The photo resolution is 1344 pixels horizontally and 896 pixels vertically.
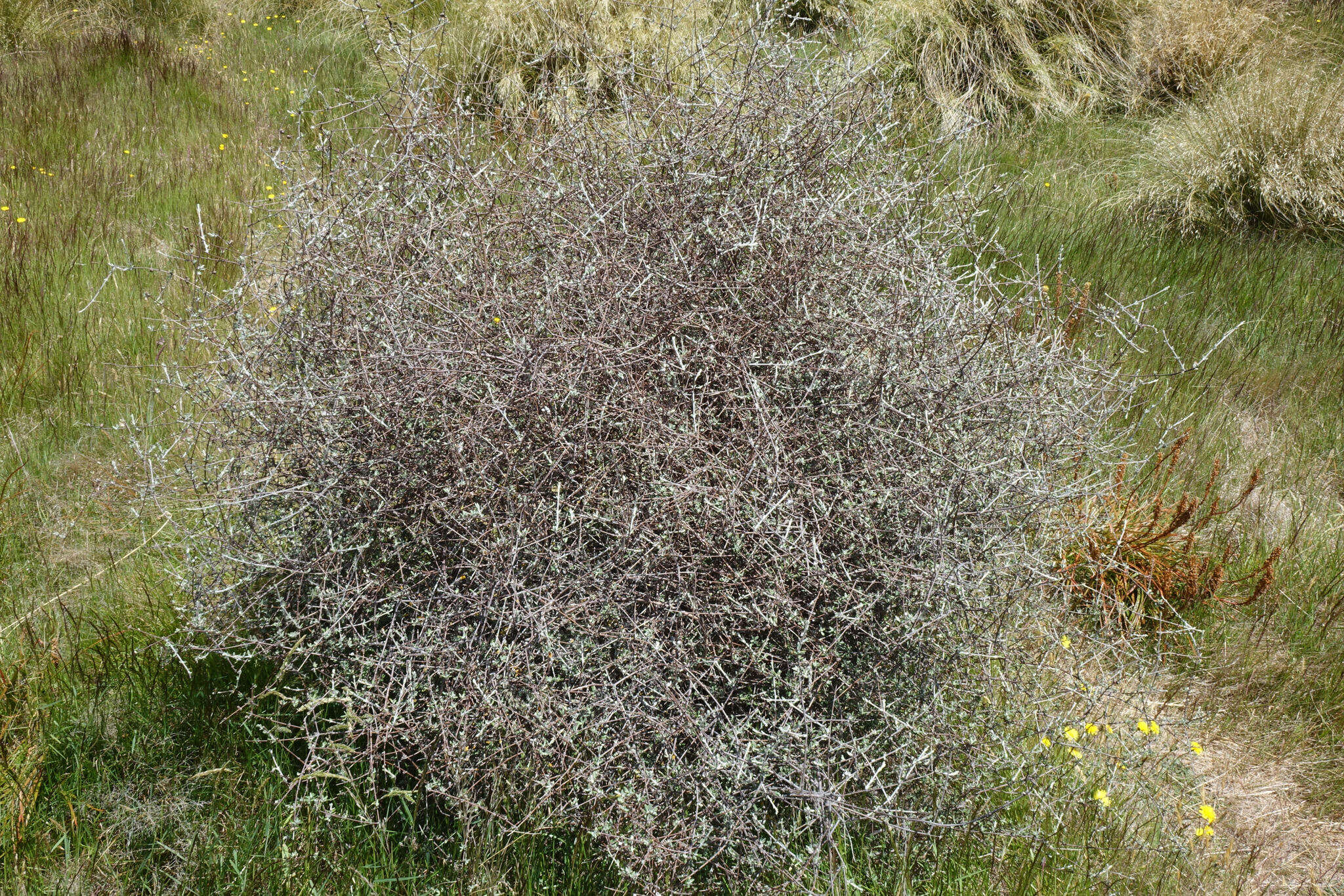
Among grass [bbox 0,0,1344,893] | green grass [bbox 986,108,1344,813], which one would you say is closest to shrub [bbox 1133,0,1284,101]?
green grass [bbox 986,108,1344,813]

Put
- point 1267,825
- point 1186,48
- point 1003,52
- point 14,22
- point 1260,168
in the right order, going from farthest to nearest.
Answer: point 1186,48
point 1003,52
point 14,22
point 1260,168
point 1267,825

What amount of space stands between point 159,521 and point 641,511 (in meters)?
1.70

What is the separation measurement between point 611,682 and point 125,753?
1167 mm

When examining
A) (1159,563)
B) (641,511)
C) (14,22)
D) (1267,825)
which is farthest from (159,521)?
(14,22)

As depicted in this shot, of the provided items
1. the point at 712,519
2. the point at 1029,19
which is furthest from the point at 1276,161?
the point at 712,519

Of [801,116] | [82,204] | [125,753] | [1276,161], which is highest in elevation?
[801,116]

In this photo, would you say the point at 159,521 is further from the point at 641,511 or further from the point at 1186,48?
the point at 1186,48

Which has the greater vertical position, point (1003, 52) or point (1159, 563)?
point (1003, 52)

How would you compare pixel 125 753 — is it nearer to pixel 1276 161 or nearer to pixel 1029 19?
pixel 1276 161

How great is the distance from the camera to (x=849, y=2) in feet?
21.9

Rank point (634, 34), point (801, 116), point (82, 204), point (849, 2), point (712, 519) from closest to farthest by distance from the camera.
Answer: point (712, 519) < point (801, 116) < point (82, 204) < point (634, 34) < point (849, 2)

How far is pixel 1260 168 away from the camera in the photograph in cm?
496

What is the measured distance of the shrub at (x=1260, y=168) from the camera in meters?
4.90

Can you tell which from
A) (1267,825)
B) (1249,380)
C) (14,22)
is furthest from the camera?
(14,22)
